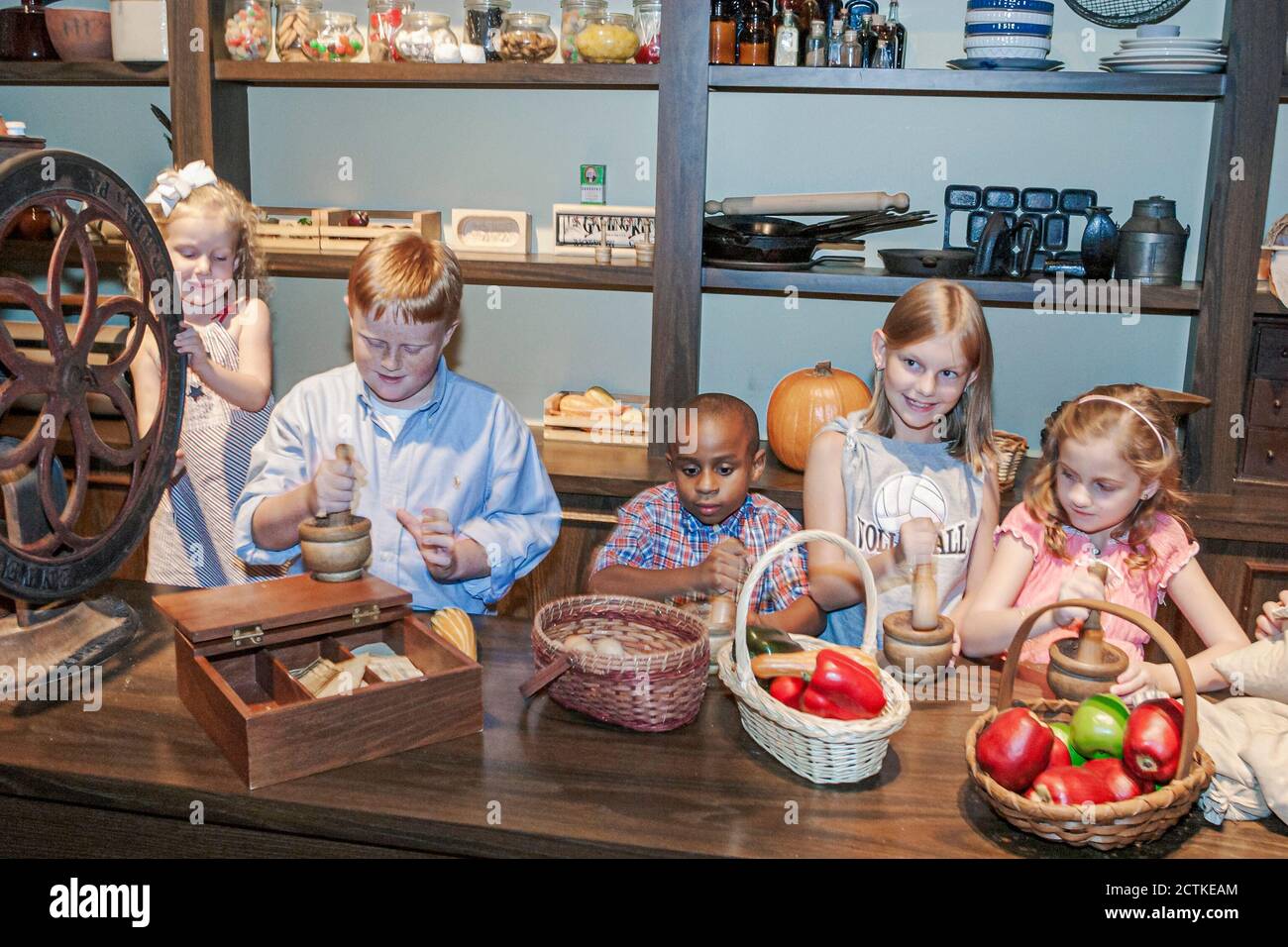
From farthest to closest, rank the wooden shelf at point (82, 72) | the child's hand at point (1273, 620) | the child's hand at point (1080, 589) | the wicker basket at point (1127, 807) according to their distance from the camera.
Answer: the wooden shelf at point (82, 72), the child's hand at point (1080, 589), the child's hand at point (1273, 620), the wicker basket at point (1127, 807)

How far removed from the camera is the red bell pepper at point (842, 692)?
1.42m

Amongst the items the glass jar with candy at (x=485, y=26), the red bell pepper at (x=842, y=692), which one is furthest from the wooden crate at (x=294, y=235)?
the red bell pepper at (x=842, y=692)

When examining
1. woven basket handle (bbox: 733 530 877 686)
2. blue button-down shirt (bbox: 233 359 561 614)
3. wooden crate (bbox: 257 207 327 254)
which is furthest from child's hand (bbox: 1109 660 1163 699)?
wooden crate (bbox: 257 207 327 254)

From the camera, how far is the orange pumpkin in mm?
3076

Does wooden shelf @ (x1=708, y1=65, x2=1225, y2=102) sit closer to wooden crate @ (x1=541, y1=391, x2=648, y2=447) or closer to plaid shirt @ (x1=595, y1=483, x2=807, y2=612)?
wooden crate @ (x1=541, y1=391, x2=648, y2=447)

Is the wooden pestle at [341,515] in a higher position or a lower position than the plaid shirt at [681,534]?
higher

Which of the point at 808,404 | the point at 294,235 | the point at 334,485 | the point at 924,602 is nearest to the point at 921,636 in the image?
the point at 924,602

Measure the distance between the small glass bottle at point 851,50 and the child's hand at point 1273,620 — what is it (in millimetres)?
1954

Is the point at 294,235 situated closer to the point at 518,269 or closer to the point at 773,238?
the point at 518,269

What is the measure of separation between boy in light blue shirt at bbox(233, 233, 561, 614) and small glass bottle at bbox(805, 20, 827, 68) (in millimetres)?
1503

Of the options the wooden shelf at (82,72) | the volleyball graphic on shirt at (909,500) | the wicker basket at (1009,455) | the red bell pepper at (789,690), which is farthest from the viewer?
the wooden shelf at (82,72)

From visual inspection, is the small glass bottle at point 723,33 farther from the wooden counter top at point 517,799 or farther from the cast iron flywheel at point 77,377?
the wooden counter top at point 517,799
